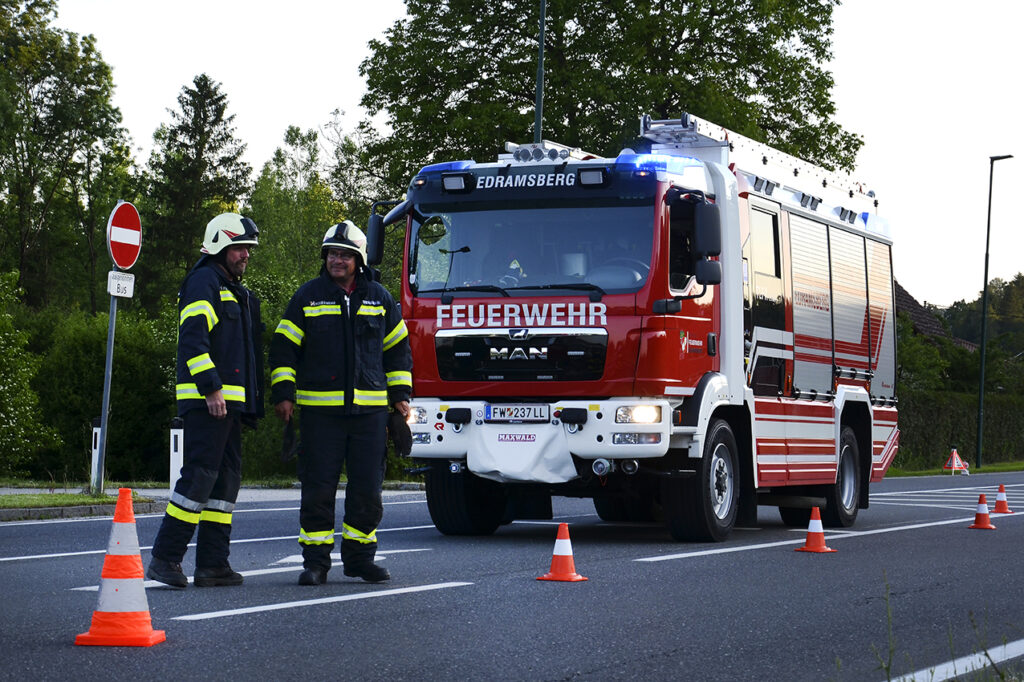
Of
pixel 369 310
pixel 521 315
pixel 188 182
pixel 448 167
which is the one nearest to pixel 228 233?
pixel 369 310

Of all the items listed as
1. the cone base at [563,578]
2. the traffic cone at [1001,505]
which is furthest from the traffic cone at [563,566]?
the traffic cone at [1001,505]

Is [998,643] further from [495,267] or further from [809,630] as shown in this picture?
[495,267]

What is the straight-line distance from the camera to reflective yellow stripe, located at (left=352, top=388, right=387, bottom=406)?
9.26m

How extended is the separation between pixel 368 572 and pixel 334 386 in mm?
1175

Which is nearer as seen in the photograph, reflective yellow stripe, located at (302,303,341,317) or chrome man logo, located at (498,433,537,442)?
reflective yellow stripe, located at (302,303,341,317)

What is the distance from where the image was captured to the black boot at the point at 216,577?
29.7ft

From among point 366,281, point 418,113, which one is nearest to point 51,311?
point 418,113

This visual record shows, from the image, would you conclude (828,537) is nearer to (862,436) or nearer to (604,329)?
(862,436)

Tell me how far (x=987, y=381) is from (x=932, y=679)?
55.7m

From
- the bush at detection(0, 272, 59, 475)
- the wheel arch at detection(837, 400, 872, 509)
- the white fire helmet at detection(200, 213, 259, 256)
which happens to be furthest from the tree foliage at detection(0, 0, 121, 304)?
the white fire helmet at detection(200, 213, 259, 256)

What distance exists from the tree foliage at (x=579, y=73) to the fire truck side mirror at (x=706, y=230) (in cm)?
2293

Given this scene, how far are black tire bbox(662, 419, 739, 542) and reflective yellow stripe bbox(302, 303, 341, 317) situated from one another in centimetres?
438

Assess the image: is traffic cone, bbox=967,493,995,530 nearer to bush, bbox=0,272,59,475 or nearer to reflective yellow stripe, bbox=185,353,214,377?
reflective yellow stripe, bbox=185,353,214,377

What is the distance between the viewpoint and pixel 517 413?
12547 mm
